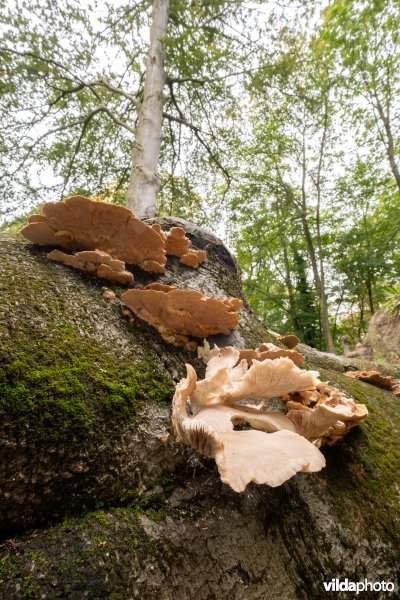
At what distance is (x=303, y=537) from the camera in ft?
4.15

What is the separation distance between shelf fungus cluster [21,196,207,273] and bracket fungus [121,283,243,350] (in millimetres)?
431

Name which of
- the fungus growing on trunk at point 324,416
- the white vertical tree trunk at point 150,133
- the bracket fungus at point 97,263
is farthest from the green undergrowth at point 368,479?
the white vertical tree trunk at point 150,133

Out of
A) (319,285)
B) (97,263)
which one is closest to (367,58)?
(319,285)

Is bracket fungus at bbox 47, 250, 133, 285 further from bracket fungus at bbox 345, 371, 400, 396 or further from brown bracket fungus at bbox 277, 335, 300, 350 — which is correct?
bracket fungus at bbox 345, 371, 400, 396

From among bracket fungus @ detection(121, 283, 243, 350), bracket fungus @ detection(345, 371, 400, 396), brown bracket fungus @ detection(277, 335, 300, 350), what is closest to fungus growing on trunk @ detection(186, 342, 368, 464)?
bracket fungus @ detection(121, 283, 243, 350)

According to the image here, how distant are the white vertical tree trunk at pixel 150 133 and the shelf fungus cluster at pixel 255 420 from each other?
3.88 meters

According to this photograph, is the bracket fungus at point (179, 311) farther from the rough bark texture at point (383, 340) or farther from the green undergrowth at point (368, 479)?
the rough bark texture at point (383, 340)

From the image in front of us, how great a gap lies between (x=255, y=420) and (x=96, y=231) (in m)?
1.47

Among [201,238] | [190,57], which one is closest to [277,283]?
[190,57]

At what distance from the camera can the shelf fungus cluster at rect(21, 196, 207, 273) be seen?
1.86m

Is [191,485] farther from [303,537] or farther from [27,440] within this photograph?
[27,440]

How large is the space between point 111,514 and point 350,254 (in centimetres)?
1461

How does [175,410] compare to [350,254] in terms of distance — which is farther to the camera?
[350,254]

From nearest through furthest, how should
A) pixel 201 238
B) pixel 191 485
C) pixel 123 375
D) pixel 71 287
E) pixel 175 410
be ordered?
pixel 175 410
pixel 191 485
pixel 123 375
pixel 71 287
pixel 201 238
